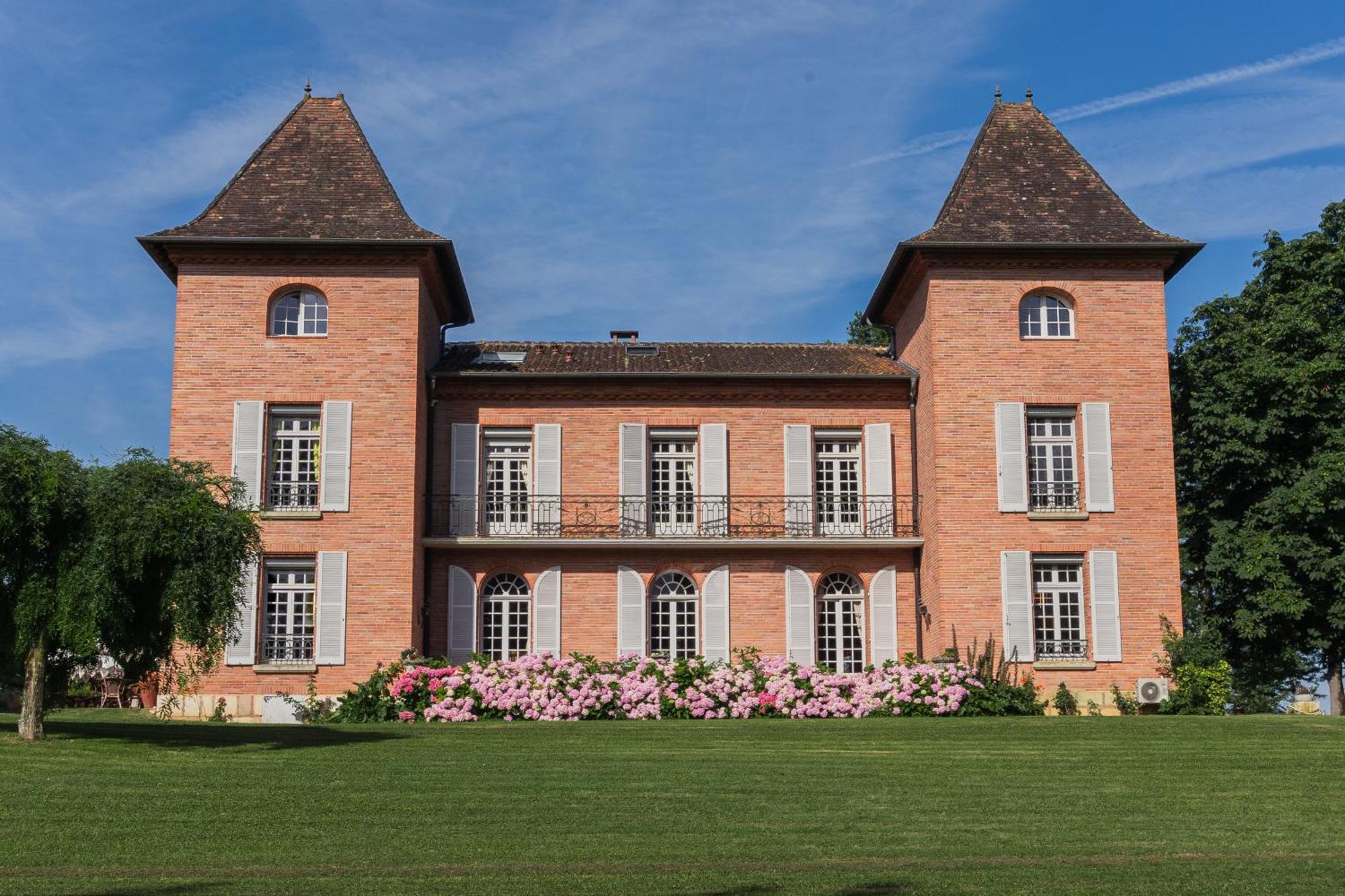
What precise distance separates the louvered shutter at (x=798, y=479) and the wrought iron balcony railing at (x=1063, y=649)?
14.0ft

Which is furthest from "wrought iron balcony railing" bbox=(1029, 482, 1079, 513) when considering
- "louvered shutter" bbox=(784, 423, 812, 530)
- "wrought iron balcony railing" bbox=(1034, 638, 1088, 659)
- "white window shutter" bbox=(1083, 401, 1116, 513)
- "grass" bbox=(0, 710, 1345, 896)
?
"grass" bbox=(0, 710, 1345, 896)

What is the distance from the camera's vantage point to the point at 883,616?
76.5ft

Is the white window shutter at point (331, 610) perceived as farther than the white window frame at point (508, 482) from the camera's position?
No

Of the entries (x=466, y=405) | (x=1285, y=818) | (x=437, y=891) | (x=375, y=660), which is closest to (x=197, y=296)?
(x=466, y=405)

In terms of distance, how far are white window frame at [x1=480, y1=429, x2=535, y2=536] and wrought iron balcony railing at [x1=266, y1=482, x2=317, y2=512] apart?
9.46ft

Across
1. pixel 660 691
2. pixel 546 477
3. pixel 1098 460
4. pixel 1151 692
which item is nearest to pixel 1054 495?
pixel 1098 460

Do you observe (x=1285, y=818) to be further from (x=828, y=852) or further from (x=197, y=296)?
(x=197, y=296)

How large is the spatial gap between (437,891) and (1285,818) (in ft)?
23.3

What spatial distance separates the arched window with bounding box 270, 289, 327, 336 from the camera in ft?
74.0

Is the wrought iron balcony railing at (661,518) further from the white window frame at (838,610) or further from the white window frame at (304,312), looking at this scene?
the white window frame at (304,312)

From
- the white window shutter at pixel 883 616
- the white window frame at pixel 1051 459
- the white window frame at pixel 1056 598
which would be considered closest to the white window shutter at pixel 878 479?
the white window shutter at pixel 883 616

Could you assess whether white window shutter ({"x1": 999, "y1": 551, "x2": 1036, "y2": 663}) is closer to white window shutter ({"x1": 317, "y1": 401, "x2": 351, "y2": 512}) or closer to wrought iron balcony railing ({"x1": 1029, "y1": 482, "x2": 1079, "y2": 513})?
wrought iron balcony railing ({"x1": 1029, "y1": 482, "x2": 1079, "y2": 513})

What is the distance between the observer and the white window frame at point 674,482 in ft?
78.1

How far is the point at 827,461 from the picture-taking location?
79.9ft
